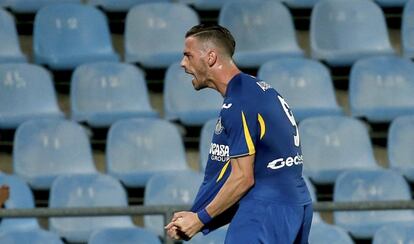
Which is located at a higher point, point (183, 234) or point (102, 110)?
Result: point (183, 234)

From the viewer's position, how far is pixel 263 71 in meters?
7.69

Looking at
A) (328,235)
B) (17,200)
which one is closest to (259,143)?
(328,235)

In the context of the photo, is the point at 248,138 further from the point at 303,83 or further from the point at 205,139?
the point at 303,83

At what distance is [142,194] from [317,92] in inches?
52.6

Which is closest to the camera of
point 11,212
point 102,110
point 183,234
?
point 183,234

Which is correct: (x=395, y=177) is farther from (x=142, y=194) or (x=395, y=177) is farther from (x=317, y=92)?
(x=142, y=194)

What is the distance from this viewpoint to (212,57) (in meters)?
4.60

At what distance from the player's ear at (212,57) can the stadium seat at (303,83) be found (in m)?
3.08

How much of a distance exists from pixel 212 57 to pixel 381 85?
135 inches

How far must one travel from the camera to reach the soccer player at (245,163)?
4477mm

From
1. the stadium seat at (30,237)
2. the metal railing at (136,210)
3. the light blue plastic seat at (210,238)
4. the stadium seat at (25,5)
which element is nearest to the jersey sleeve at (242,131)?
the metal railing at (136,210)

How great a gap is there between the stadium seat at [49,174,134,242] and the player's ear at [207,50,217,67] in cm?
258

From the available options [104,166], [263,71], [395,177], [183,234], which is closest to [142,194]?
[104,166]

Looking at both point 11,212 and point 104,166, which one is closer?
point 11,212
